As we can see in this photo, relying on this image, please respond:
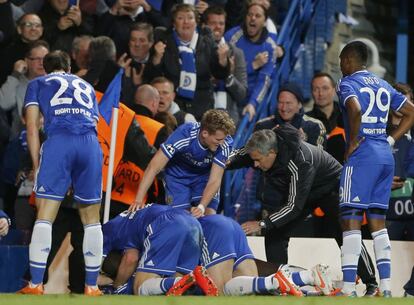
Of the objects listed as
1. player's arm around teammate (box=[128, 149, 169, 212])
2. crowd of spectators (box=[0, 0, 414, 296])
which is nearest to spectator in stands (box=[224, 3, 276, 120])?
crowd of spectators (box=[0, 0, 414, 296])

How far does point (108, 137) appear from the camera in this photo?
37.9 ft

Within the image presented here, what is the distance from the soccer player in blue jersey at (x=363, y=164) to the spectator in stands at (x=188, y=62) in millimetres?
3700

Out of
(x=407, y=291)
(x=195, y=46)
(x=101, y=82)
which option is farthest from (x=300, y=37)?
(x=407, y=291)

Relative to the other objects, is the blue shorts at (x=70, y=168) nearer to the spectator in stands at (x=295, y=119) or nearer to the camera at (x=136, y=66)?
the spectator in stands at (x=295, y=119)

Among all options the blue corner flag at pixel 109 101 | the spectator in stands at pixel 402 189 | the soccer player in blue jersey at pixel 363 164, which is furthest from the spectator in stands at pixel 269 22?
the soccer player in blue jersey at pixel 363 164

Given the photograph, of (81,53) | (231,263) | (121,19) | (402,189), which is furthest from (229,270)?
(121,19)

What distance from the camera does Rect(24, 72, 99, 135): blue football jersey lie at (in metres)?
9.56

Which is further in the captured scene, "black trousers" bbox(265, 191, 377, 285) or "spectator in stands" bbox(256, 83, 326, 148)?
"spectator in stands" bbox(256, 83, 326, 148)

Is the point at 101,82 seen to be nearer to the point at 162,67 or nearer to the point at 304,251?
the point at 162,67

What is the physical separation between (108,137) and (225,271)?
76.7 inches

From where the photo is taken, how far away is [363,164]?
973 cm

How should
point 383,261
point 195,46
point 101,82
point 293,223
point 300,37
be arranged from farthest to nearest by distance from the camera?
point 300,37
point 195,46
point 101,82
point 293,223
point 383,261

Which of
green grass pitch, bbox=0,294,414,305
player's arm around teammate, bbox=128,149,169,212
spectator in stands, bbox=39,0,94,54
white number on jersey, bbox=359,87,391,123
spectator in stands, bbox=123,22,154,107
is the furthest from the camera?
spectator in stands, bbox=39,0,94,54

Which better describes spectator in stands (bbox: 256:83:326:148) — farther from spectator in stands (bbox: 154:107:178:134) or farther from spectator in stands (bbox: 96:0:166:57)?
spectator in stands (bbox: 96:0:166:57)
